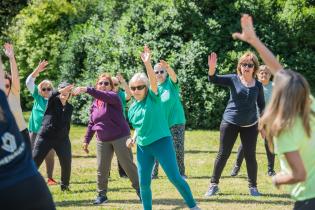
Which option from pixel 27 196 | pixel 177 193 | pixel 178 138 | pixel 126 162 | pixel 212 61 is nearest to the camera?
pixel 27 196

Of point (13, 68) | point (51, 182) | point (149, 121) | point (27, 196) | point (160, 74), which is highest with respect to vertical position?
point (160, 74)

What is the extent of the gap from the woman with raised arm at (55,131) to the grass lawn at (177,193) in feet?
2.28

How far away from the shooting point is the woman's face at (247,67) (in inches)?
325

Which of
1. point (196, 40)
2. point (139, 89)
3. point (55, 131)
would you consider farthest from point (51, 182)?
point (196, 40)

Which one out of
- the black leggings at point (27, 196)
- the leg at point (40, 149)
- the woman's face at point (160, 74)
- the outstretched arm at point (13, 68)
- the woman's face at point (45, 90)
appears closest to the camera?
the black leggings at point (27, 196)

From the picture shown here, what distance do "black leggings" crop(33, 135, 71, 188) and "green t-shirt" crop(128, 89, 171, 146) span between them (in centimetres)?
258

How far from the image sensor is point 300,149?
3.76 m

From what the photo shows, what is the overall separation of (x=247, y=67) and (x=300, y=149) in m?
4.59

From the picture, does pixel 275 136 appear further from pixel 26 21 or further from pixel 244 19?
pixel 26 21

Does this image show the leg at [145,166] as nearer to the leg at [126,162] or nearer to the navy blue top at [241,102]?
the leg at [126,162]

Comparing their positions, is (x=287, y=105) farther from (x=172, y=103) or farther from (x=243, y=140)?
(x=172, y=103)

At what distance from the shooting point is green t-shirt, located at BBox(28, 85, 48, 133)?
1081 cm

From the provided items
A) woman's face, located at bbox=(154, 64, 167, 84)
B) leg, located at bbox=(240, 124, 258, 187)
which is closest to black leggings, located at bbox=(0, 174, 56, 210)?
leg, located at bbox=(240, 124, 258, 187)

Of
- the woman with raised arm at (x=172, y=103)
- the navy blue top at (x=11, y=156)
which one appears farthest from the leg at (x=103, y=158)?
the navy blue top at (x=11, y=156)
